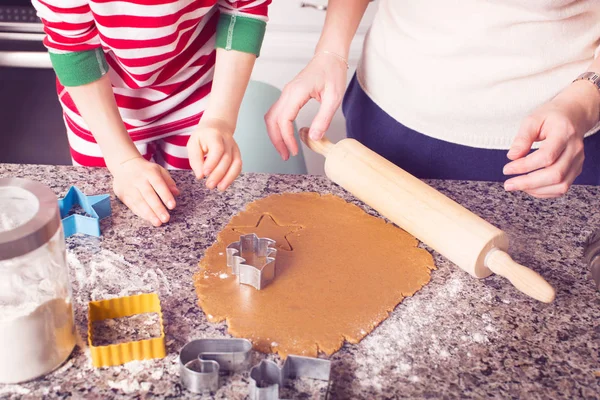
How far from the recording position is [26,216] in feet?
1.94

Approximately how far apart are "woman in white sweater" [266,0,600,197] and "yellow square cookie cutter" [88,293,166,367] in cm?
39

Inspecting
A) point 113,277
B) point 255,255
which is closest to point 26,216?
point 113,277

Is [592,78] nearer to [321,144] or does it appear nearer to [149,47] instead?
[321,144]

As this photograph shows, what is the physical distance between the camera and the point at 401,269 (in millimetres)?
787

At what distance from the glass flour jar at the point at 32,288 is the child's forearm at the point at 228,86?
40cm

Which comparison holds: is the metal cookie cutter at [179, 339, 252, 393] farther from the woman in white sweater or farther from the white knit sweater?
the white knit sweater

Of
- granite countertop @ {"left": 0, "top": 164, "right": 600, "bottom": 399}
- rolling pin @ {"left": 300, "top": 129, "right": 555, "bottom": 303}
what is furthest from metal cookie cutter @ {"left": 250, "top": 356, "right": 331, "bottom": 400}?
rolling pin @ {"left": 300, "top": 129, "right": 555, "bottom": 303}

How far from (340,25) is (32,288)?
2.37ft

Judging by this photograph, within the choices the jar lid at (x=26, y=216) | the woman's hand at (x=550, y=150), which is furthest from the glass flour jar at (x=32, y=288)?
the woman's hand at (x=550, y=150)

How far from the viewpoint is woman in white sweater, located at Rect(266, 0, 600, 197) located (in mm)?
901

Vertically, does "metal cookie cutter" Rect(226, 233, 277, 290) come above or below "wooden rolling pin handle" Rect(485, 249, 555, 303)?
below

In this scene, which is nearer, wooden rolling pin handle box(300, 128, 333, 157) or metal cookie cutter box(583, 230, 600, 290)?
metal cookie cutter box(583, 230, 600, 290)

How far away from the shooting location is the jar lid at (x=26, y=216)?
52 centimetres

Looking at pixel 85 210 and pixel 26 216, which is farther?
pixel 85 210
